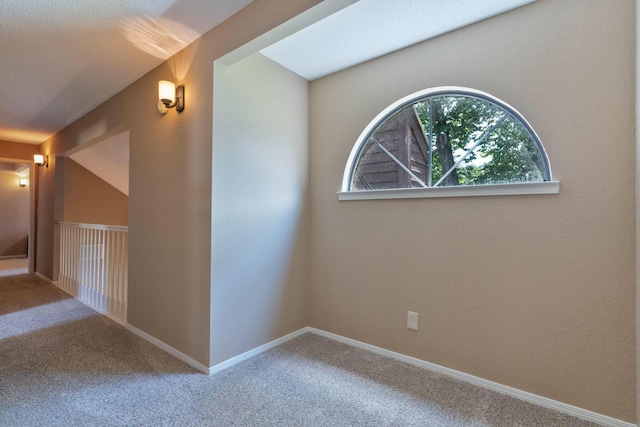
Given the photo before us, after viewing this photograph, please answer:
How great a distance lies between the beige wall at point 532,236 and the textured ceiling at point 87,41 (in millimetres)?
1378

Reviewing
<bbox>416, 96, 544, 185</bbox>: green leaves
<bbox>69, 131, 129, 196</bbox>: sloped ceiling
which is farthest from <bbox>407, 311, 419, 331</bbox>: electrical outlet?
<bbox>69, 131, 129, 196</bbox>: sloped ceiling

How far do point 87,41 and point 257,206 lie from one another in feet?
5.27

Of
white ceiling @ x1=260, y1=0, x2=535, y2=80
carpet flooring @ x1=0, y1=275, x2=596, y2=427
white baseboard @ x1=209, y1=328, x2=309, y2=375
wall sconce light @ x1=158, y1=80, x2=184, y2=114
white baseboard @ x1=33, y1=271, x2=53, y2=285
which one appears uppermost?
white ceiling @ x1=260, y1=0, x2=535, y2=80

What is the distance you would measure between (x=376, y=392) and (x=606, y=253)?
144 cm

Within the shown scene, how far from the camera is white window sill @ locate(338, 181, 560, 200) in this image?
170 cm

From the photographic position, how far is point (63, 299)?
3.70 metres

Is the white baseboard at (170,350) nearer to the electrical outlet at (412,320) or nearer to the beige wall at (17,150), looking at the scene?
the electrical outlet at (412,320)

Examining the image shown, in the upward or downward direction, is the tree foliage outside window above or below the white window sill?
above

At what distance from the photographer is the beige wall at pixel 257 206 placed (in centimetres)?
207

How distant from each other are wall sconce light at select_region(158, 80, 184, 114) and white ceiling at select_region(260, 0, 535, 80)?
721 mm

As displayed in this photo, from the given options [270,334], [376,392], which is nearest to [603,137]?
[376,392]

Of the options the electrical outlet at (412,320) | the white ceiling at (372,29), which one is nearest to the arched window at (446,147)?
the white ceiling at (372,29)

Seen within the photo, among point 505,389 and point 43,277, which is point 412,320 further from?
point 43,277

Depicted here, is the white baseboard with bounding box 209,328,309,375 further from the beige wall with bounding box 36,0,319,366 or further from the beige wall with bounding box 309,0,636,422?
the beige wall with bounding box 309,0,636,422
